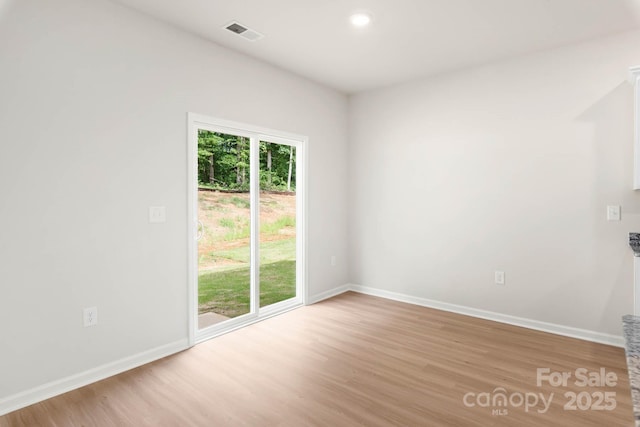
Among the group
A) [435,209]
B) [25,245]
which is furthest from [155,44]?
[435,209]

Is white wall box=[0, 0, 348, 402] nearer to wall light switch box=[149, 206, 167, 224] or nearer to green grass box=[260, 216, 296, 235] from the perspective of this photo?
wall light switch box=[149, 206, 167, 224]

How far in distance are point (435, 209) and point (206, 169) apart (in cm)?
261

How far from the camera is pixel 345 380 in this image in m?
2.45

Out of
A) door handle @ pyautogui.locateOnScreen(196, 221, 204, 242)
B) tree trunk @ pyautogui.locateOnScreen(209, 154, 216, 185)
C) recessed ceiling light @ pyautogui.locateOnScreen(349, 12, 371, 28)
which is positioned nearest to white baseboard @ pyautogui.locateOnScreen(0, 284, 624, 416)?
door handle @ pyautogui.locateOnScreen(196, 221, 204, 242)

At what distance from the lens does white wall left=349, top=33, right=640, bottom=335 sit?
303 centimetres

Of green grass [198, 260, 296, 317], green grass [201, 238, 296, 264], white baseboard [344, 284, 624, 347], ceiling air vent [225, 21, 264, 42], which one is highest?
ceiling air vent [225, 21, 264, 42]

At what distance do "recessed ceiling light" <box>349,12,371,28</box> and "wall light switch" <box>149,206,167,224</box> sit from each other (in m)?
2.19

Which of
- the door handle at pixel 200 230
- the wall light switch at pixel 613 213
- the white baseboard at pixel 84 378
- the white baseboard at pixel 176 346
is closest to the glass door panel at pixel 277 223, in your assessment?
the white baseboard at pixel 176 346

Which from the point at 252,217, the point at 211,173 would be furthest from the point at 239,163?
the point at 252,217

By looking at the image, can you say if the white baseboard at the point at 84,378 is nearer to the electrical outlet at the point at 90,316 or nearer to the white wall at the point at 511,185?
the electrical outlet at the point at 90,316

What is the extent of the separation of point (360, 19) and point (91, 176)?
2375 millimetres

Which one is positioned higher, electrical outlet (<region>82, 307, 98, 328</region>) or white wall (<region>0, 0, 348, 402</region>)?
white wall (<region>0, 0, 348, 402</region>)

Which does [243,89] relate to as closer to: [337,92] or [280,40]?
[280,40]

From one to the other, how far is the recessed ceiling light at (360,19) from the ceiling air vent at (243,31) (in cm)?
83
